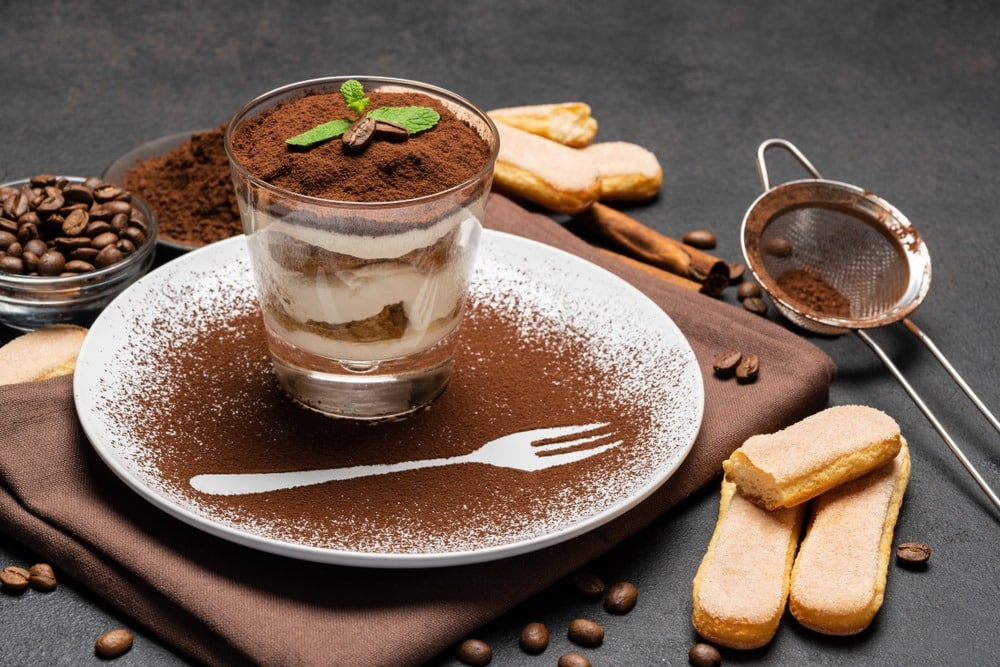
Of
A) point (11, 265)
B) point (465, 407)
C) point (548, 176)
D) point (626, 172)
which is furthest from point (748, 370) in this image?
→ point (11, 265)

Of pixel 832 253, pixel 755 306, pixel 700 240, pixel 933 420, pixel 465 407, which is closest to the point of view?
pixel 465 407

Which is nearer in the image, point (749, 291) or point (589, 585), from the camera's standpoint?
point (589, 585)

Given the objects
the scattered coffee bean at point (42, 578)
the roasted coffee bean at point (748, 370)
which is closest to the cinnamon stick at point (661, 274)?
the roasted coffee bean at point (748, 370)

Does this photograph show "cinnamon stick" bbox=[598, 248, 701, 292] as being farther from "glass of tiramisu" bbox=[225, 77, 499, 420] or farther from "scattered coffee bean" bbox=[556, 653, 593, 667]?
"scattered coffee bean" bbox=[556, 653, 593, 667]

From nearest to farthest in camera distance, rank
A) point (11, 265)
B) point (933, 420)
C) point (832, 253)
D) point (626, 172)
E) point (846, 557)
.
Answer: point (846, 557) → point (933, 420) → point (11, 265) → point (832, 253) → point (626, 172)

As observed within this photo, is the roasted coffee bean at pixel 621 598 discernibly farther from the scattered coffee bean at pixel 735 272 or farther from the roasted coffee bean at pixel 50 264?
the roasted coffee bean at pixel 50 264

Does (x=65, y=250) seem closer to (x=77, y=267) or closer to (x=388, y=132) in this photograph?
(x=77, y=267)
